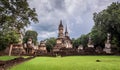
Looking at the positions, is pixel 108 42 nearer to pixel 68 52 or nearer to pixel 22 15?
pixel 68 52

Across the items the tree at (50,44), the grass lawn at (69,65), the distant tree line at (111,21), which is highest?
the distant tree line at (111,21)

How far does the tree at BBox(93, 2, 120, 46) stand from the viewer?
43562 mm

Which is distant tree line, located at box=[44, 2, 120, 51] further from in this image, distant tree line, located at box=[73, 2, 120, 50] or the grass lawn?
the grass lawn

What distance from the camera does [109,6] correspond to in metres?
49.1

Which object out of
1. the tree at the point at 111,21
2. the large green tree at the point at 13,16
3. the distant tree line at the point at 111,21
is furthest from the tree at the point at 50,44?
the large green tree at the point at 13,16

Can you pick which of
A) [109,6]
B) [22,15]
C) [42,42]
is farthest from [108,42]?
[22,15]

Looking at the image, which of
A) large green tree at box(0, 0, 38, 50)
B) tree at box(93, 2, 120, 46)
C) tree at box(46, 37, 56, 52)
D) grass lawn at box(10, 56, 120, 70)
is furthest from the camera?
tree at box(46, 37, 56, 52)

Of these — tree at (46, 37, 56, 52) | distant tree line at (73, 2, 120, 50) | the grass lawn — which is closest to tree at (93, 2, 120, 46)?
distant tree line at (73, 2, 120, 50)

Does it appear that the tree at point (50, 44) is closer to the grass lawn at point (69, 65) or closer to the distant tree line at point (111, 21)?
the distant tree line at point (111, 21)

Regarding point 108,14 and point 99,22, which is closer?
point 108,14

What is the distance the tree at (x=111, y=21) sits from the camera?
1715 inches

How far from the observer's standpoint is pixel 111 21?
43875 millimetres

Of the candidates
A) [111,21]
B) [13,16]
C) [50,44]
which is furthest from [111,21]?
[50,44]

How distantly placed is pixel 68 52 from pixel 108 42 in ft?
36.5
